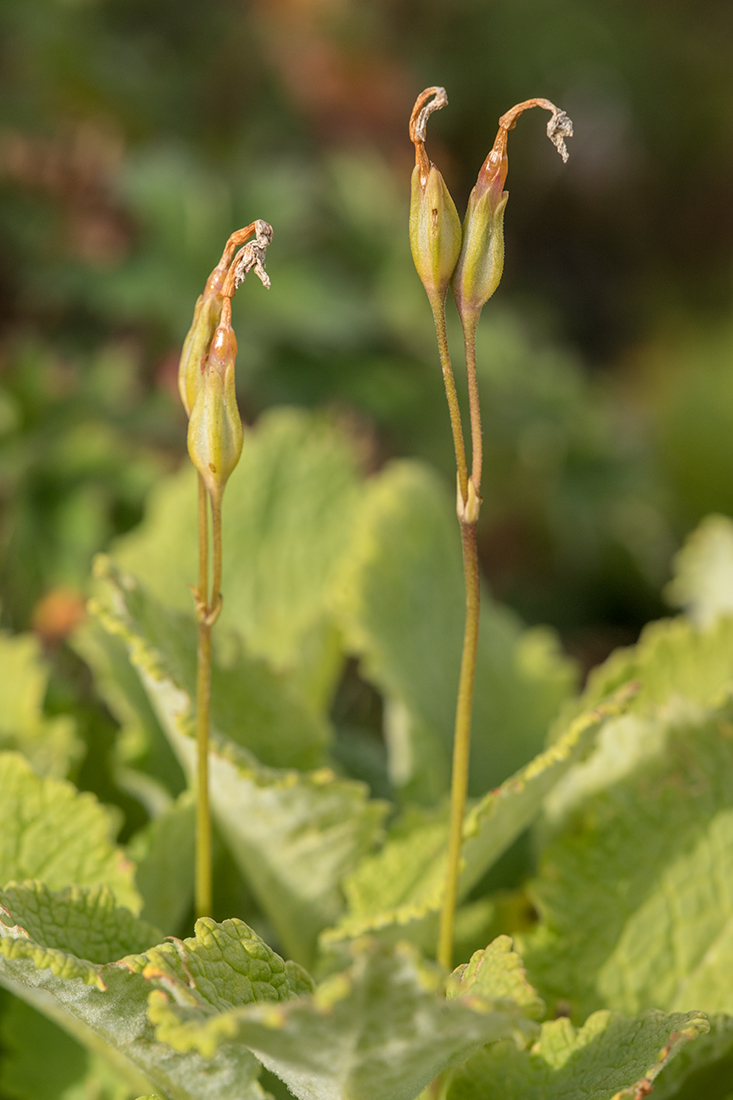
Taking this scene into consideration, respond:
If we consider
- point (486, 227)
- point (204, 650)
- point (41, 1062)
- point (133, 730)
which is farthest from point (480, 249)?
point (41, 1062)

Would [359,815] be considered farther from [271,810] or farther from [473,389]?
[473,389]

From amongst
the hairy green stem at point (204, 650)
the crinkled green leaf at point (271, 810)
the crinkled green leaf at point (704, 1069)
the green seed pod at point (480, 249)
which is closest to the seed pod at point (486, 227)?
the green seed pod at point (480, 249)

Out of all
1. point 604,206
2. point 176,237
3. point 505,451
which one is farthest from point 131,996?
point 604,206

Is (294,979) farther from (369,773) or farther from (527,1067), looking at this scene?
(369,773)

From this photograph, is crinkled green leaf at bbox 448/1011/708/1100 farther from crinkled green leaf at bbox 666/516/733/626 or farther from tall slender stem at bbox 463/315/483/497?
crinkled green leaf at bbox 666/516/733/626

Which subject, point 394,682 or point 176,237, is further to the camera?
point 176,237

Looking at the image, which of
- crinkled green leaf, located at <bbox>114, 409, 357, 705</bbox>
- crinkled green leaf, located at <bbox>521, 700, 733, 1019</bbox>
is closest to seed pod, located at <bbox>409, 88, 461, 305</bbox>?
crinkled green leaf, located at <bbox>521, 700, 733, 1019</bbox>
